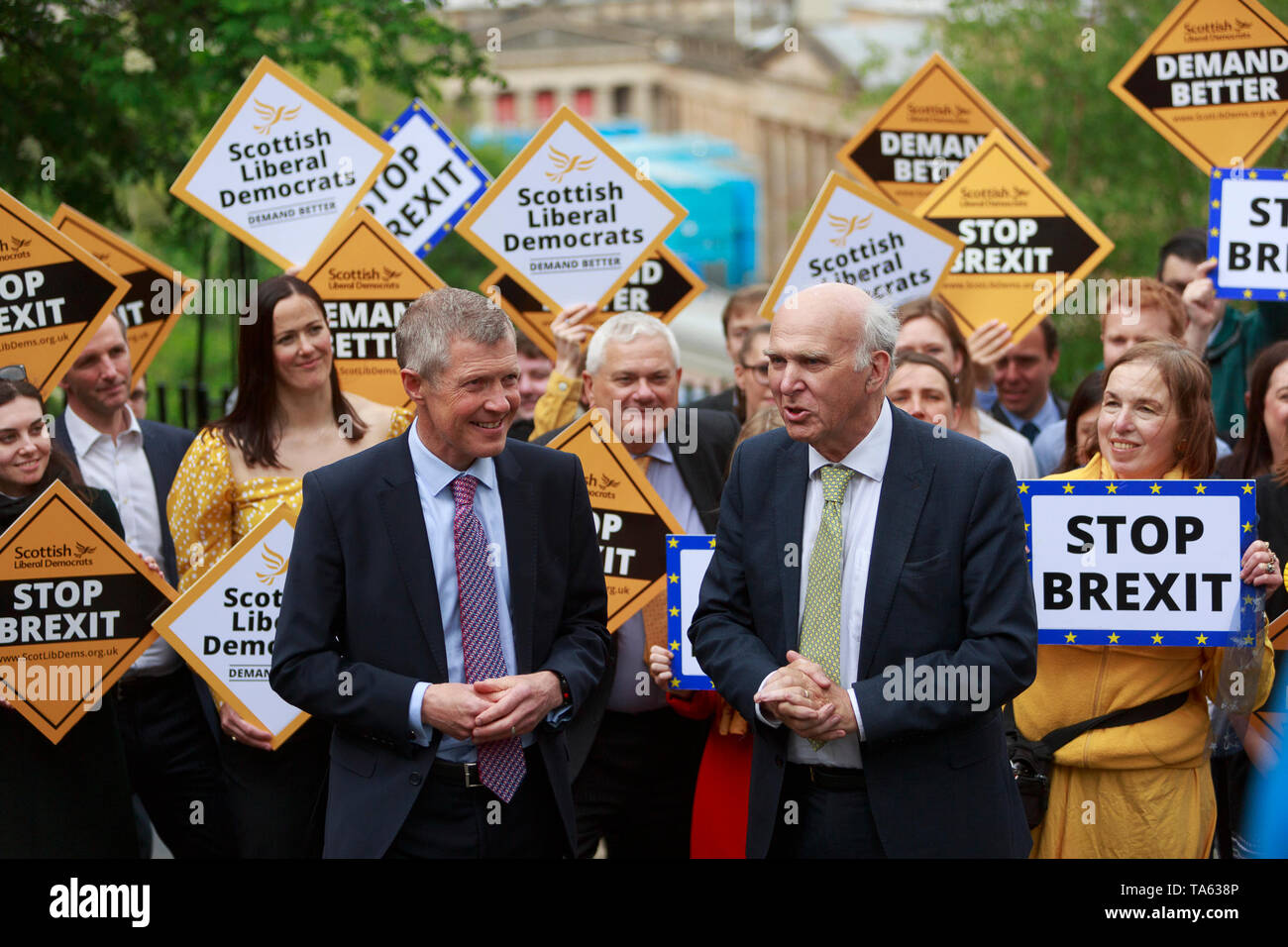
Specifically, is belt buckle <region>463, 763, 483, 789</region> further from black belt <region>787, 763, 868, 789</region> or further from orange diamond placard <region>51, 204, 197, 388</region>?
orange diamond placard <region>51, 204, 197, 388</region>

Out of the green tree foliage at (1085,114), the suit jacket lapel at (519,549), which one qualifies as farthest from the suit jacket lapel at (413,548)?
the green tree foliage at (1085,114)

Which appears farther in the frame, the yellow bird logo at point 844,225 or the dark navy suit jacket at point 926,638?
the yellow bird logo at point 844,225

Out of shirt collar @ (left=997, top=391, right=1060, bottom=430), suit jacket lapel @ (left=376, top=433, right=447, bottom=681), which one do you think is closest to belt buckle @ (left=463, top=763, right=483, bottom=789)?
suit jacket lapel @ (left=376, top=433, right=447, bottom=681)

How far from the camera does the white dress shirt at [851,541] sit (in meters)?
4.29

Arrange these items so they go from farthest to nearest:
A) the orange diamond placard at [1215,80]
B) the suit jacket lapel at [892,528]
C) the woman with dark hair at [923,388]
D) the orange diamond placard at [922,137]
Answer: the orange diamond placard at [922,137] < the orange diamond placard at [1215,80] < the woman with dark hair at [923,388] < the suit jacket lapel at [892,528]

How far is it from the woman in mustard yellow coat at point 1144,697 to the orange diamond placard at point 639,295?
8.64 ft

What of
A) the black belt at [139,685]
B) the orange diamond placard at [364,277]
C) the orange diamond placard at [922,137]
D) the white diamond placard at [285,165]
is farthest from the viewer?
the orange diamond placard at [922,137]

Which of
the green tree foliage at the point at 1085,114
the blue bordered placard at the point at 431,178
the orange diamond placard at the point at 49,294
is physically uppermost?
the green tree foliage at the point at 1085,114

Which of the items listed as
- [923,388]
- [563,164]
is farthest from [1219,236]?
[563,164]

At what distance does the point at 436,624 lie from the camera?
4.29m

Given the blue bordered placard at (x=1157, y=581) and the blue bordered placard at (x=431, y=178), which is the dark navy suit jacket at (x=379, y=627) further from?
the blue bordered placard at (x=431, y=178)

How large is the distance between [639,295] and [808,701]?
403 cm

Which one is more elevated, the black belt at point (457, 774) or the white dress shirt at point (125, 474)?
the white dress shirt at point (125, 474)

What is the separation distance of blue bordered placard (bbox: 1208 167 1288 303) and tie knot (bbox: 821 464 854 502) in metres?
3.43
